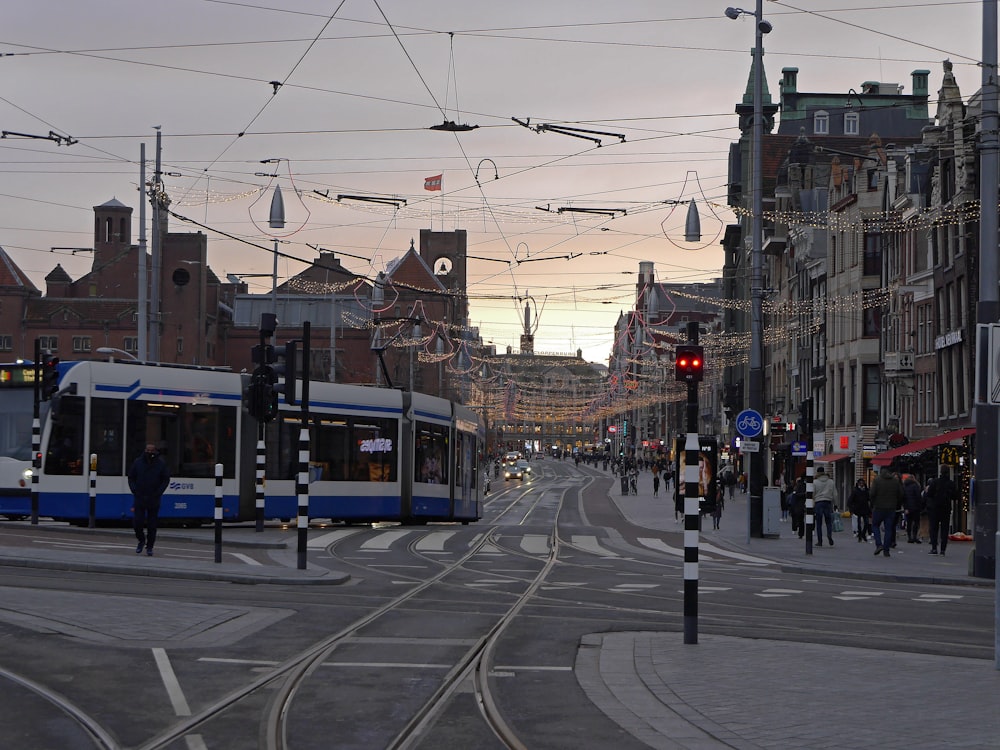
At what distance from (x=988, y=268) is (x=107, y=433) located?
16666mm

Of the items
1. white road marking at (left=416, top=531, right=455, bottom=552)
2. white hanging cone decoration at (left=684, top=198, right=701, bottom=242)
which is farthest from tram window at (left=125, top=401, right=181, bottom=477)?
white hanging cone decoration at (left=684, top=198, right=701, bottom=242)

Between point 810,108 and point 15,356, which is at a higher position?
point 810,108

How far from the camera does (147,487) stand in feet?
74.3

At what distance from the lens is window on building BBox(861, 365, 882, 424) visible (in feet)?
194

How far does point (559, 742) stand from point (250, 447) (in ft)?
77.8

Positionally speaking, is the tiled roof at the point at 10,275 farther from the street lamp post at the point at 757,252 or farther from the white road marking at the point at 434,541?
the street lamp post at the point at 757,252

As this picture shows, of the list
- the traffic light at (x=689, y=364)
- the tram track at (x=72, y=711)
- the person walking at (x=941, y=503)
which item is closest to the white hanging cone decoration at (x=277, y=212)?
the person walking at (x=941, y=503)

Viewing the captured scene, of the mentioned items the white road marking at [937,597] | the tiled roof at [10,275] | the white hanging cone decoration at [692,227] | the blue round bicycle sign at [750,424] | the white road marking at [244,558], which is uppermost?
the tiled roof at [10,275]

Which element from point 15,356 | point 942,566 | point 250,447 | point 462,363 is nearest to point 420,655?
point 942,566

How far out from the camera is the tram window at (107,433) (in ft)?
95.7

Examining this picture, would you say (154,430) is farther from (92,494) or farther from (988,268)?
(988,268)

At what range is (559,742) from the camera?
8.70 m

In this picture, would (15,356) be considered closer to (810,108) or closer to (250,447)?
(810,108)

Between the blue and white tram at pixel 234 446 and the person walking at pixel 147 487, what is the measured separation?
21.5 feet
